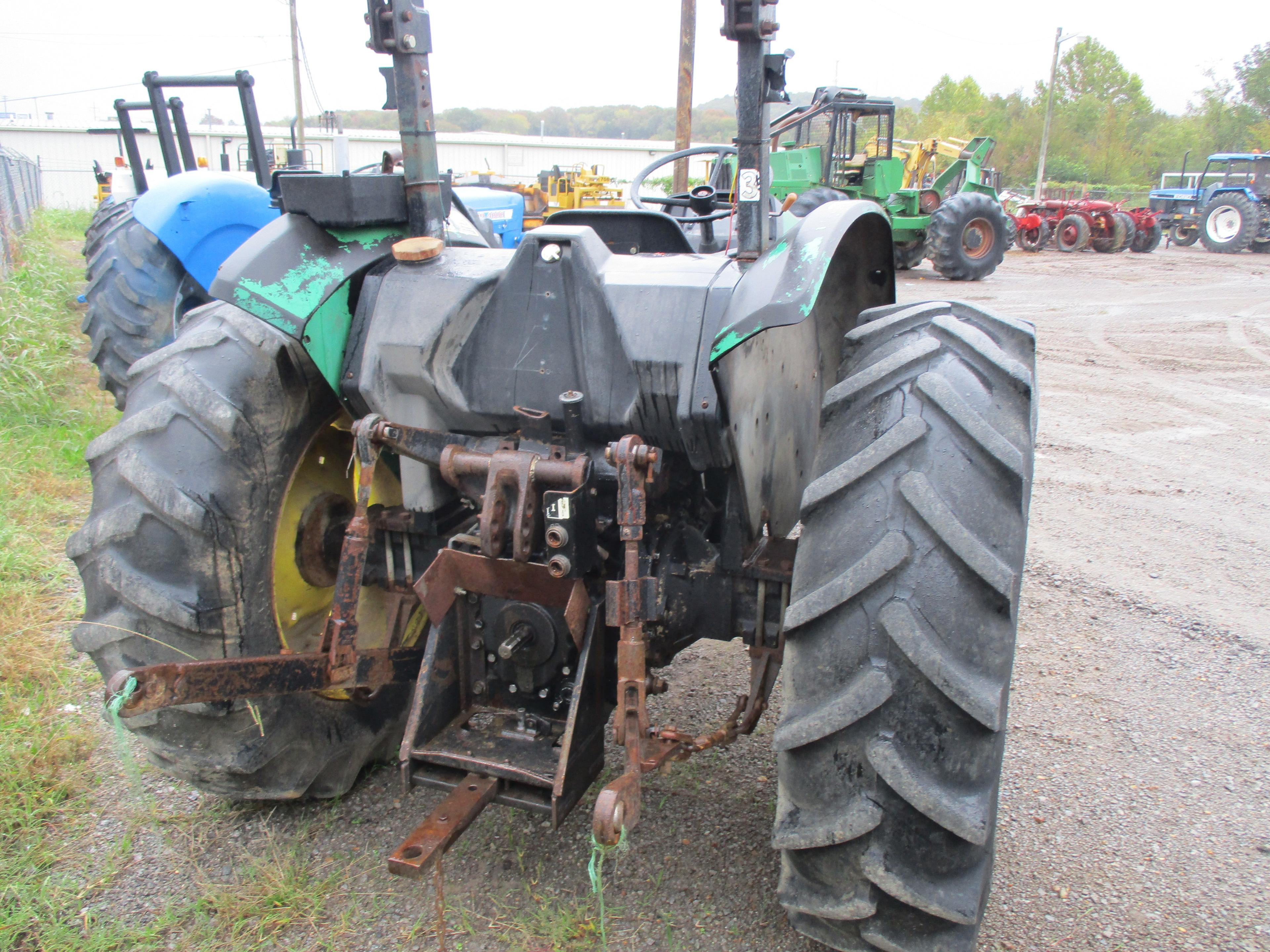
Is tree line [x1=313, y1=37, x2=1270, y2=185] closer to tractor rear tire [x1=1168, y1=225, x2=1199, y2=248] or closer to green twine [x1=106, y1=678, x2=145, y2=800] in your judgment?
tractor rear tire [x1=1168, y1=225, x2=1199, y2=248]

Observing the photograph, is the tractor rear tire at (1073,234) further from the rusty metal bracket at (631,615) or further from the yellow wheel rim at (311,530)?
the rusty metal bracket at (631,615)

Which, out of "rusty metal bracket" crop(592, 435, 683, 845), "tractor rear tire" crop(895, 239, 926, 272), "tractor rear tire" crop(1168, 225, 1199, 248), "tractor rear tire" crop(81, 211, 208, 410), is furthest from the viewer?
"tractor rear tire" crop(1168, 225, 1199, 248)

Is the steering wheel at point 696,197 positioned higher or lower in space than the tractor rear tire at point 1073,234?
higher

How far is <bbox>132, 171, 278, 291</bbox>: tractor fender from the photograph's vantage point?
5.45 m

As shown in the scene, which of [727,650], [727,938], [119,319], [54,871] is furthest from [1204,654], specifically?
[119,319]

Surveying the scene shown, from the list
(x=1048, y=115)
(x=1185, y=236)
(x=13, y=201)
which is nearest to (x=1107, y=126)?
(x=1048, y=115)

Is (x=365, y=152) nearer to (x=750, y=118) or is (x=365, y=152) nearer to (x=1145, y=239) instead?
(x=1145, y=239)

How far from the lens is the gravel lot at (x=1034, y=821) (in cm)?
230

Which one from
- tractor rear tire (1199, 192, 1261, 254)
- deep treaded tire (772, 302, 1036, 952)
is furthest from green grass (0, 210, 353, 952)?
tractor rear tire (1199, 192, 1261, 254)

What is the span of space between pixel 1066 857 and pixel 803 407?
1.43 meters

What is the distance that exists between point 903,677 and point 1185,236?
28551 millimetres

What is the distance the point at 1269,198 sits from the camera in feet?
77.6

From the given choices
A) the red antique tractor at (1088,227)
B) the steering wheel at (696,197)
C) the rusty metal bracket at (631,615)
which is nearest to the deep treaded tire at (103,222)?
the steering wheel at (696,197)

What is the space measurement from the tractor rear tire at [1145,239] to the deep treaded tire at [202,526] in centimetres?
2426
